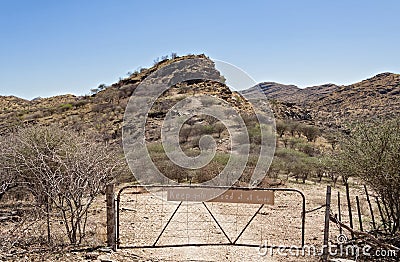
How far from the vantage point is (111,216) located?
25.5ft

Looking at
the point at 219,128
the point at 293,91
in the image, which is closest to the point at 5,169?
the point at 219,128

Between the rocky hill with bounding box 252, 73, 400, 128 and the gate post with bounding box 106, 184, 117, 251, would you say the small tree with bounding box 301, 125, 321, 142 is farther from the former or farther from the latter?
the gate post with bounding box 106, 184, 117, 251

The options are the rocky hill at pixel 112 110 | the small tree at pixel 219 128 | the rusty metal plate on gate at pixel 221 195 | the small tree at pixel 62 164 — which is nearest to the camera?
the rusty metal plate on gate at pixel 221 195

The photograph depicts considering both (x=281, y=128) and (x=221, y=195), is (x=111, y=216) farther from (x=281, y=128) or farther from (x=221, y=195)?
(x=281, y=128)

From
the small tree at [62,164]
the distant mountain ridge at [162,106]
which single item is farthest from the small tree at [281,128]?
the small tree at [62,164]

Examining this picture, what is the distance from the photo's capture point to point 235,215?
42.6 feet

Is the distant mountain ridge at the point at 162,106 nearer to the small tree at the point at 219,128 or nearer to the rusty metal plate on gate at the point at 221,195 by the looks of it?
the small tree at the point at 219,128

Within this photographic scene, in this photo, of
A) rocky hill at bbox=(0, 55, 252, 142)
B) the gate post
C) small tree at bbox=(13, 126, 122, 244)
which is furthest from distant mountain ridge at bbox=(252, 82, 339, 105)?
the gate post

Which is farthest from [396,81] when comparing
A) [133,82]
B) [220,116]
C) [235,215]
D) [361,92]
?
[235,215]

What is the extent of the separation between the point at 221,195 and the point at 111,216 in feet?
8.09

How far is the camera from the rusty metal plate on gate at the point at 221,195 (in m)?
8.21

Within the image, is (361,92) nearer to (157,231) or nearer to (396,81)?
(396,81)

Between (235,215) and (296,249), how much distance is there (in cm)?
434

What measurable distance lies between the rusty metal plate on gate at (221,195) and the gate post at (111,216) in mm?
1438
